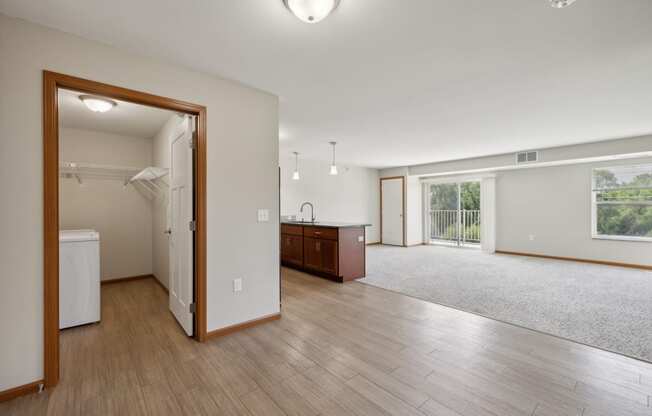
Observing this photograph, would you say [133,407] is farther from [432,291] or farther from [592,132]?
[592,132]

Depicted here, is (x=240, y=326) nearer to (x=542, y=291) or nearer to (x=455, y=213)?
(x=542, y=291)

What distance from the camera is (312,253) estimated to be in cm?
506

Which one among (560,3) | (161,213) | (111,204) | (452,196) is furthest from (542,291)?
(111,204)

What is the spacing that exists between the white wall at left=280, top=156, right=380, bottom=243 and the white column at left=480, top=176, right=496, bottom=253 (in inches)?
116

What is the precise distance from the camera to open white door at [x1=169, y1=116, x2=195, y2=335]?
265 cm

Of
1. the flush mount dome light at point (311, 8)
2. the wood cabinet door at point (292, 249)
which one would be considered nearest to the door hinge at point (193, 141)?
the flush mount dome light at point (311, 8)

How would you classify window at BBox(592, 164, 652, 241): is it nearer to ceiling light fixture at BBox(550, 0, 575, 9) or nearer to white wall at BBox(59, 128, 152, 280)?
ceiling light fixture at BBox(550, 0, 575, 9)

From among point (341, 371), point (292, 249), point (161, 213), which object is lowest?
point (341, 371)

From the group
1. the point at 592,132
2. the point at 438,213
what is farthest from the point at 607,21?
the point at 438,213

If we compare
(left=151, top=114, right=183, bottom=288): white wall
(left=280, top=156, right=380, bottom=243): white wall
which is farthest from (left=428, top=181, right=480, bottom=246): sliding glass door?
(left=151, top=114, right=183, bottom=288): white wall

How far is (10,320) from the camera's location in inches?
70.6

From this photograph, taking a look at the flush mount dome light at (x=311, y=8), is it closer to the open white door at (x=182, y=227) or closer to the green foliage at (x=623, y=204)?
the open white door at (x=182, y=227)

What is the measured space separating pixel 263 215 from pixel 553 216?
6854 millimetres

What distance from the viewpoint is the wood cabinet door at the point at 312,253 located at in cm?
492
